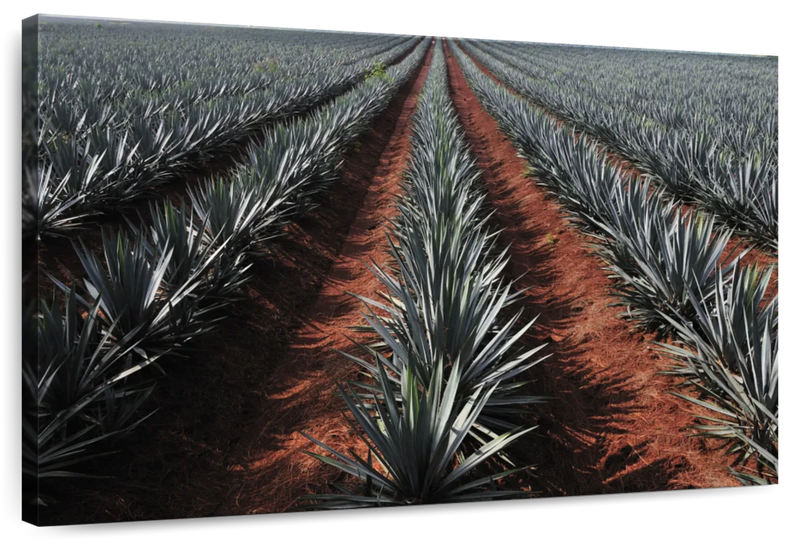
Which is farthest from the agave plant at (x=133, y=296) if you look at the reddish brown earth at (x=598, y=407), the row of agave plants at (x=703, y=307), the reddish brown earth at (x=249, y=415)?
the row of agave plants at (x=703, y=307)

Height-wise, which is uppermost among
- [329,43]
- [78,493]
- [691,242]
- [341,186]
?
[329,43]

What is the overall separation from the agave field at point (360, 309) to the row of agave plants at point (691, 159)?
0.03m

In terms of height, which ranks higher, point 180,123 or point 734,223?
point 180,123

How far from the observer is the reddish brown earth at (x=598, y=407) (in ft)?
6.56

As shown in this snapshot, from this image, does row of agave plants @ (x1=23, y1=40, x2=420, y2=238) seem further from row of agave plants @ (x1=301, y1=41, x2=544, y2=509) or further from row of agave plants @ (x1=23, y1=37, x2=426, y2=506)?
row of agave plants @ (x1=301, y1=41, x2=544, y2=509)

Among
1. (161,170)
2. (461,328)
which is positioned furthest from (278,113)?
(461,328)

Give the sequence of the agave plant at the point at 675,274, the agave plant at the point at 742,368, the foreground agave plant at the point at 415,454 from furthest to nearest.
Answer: the agave plant at the point at 675,274 → the agave plant at the point at 742,368 → the foreground agave plant at the point at 415,454

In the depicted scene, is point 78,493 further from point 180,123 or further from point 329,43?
point 180,123

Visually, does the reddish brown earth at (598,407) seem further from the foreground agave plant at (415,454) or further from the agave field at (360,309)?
the foreground agave plant at (415,454)

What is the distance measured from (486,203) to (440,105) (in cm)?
285

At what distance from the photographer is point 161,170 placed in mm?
3555

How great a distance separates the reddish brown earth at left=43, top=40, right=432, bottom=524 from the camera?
1721 mm

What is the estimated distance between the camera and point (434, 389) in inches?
66.7

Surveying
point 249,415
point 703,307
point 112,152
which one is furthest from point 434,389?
point 112,152
